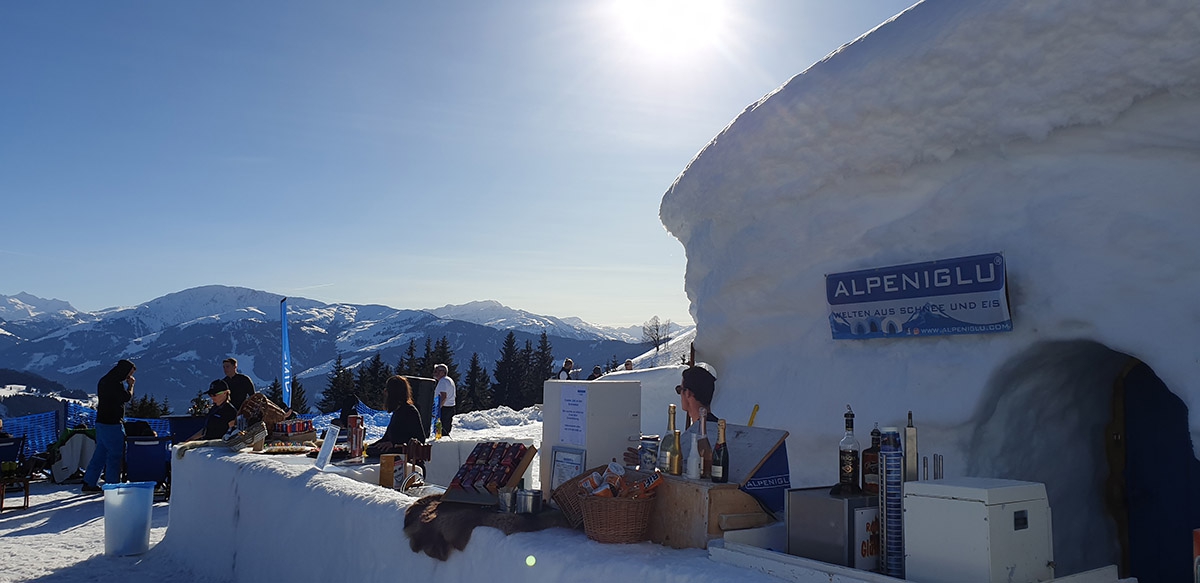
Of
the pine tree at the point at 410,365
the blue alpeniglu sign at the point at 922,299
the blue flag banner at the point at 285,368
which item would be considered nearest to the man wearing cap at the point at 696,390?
the blue alpeniglu sign at the point at 922,299

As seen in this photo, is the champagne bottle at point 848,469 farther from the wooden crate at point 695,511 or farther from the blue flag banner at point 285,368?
the blue flag banner at point 285,368

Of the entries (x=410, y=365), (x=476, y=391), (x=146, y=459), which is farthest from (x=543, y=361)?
(x=146, y=459)

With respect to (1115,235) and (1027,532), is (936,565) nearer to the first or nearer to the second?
Answer: (1027,532)

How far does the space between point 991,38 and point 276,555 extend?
622cm

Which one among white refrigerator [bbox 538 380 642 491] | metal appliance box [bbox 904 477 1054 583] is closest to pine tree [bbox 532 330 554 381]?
white refrigerator [bbox 538 380 642 491]

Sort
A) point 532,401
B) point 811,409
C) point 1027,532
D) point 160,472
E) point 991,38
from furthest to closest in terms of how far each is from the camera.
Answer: point 532,401
point 160,472
point 811,409
point 991,38
point 1027,532

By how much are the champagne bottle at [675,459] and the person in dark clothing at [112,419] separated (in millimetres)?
9238

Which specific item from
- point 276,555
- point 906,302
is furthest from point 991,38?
point 276,555

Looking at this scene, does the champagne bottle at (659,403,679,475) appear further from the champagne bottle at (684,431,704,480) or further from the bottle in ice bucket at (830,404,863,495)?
the bottle in ice bucket at (830,404,863,495)

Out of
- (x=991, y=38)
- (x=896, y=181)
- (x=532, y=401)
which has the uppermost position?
(x=991, y=38)

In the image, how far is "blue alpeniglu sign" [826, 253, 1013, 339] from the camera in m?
5.75

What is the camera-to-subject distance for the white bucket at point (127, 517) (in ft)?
25.3

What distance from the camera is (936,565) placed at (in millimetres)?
2617

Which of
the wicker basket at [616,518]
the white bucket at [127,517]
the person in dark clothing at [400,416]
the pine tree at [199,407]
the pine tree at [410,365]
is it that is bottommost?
the white bucket at [127,517]
